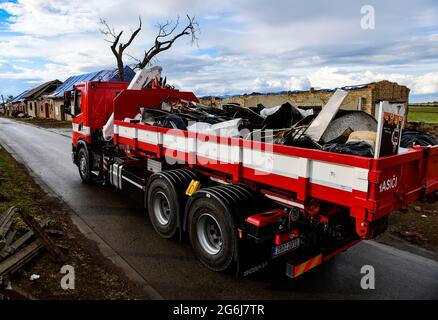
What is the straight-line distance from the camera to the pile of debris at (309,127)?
4277 mm

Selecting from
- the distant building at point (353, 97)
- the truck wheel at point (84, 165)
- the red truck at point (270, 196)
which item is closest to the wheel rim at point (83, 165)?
the truck wheel at point (84, 165)

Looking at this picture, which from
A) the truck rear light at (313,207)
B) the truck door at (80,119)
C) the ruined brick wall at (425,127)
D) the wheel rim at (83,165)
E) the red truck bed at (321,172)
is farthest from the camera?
the ruined brick wall at (425,127)

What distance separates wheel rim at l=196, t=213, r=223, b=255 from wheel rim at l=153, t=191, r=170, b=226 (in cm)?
105

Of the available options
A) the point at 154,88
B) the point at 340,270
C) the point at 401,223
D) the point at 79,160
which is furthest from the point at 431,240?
the point at 79,160

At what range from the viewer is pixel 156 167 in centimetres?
661

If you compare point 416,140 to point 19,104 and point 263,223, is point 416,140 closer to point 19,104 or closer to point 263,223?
point 263,223

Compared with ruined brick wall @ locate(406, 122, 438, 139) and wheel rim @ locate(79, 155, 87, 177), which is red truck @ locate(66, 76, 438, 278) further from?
ruined brick wall @ locate(406, 122, 438, 139)

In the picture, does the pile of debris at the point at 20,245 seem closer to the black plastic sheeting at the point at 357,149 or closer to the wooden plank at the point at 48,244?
the wooden plank at the point at 48,244

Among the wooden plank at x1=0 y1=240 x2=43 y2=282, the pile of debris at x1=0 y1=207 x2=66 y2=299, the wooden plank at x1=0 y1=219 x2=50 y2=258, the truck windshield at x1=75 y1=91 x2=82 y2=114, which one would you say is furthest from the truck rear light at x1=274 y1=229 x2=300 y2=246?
the truck windshield at x1=75 y1=91 x2=82 y2=114

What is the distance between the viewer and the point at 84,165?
9.51 meters

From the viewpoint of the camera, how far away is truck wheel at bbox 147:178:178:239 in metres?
5.49

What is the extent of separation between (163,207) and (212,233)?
137cm

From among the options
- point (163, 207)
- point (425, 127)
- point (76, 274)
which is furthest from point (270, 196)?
point (425, 127)

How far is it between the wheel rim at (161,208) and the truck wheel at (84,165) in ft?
13.1
